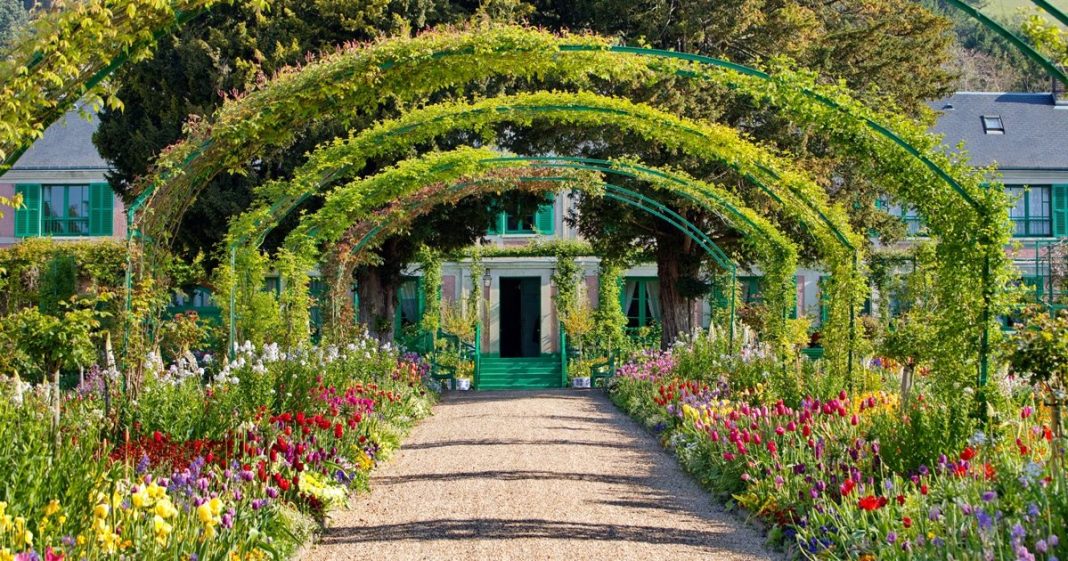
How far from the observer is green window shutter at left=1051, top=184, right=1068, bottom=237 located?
27828 millimetres

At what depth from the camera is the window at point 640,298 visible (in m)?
27.3

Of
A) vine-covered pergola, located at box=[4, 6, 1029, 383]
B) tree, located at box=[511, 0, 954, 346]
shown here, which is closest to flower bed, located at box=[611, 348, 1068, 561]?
vine-covered pergola, located at box=[4, 6, 1029, 383]

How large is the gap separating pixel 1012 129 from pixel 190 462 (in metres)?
27.6

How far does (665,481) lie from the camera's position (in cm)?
863

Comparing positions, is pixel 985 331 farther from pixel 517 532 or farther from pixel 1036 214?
pixel 1036 214

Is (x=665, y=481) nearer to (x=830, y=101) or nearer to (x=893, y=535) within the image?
(x=830, y=101)

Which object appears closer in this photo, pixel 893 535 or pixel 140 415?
pixel 893 535

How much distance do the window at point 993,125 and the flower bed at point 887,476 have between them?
21.4 meters


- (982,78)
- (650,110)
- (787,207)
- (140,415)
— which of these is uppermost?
(982,78)

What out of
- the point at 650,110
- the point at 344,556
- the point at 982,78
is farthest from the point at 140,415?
the point at 982,78

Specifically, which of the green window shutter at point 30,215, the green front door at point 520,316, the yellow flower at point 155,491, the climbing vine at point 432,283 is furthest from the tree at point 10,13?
the yellow flower at point 155,491

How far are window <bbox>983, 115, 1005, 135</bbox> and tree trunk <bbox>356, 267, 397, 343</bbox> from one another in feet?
59.1

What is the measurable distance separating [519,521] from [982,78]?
39.9 m

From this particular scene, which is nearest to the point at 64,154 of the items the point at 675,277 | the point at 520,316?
the point at 520,316
